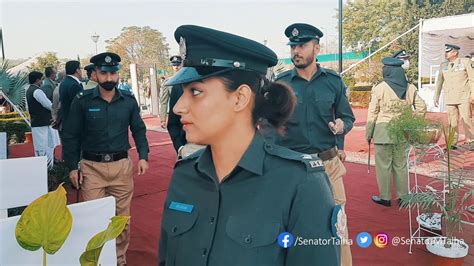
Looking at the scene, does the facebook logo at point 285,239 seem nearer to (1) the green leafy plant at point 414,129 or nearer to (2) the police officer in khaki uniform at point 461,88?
(1) the green leafy plant at point 414,129

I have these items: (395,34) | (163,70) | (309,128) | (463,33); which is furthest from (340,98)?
(395,34)

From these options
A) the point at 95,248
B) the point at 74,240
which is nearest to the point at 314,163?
the point at 95,248

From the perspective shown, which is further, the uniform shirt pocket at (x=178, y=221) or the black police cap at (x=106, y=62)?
the black police cap at (x=106, y=62)

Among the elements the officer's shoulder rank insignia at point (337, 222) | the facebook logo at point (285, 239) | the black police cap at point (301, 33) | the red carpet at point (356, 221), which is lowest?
the red carpet at point (356, 221)

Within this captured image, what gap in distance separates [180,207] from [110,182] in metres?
2.23

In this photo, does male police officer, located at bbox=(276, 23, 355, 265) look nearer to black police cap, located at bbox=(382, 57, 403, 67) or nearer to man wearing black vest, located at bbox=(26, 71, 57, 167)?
black police cap, located at bbox=(382, 57, 403, 67)

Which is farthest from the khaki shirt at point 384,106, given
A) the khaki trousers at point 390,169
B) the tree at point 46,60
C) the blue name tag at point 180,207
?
the tree at point 46,60

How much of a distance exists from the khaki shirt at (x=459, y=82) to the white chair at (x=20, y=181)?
23.4ft

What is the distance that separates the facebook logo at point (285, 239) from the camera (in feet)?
3.70

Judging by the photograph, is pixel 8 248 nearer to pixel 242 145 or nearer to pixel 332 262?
pixel 242 145

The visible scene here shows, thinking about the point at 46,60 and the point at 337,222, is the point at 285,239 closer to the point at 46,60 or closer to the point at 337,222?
the point at 337,222

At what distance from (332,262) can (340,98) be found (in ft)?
7.16

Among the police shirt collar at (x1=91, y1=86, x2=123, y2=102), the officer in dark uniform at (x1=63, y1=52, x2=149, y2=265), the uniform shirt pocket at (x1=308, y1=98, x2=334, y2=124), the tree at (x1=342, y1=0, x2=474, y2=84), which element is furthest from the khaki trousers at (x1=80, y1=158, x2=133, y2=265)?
the tree at (x1=342, y1=0, x2=474, y2=84)

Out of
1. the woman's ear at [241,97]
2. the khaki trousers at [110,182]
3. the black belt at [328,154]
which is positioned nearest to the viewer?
the woman's ear at [241,97]
